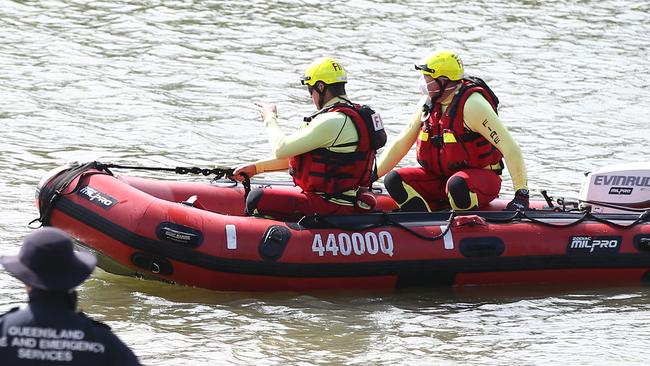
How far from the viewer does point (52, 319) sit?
2988 millimetres

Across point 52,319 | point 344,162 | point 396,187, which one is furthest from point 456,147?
point 52,319

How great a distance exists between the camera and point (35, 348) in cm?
299

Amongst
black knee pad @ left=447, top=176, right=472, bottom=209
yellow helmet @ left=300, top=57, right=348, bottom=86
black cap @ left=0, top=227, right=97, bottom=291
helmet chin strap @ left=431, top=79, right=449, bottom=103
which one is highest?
yellow helmet @ left=300, top=57, right=348, bottom=86

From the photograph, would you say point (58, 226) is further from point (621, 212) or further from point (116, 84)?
point (116, 84)

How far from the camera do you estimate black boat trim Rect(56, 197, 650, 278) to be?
6.09 metres

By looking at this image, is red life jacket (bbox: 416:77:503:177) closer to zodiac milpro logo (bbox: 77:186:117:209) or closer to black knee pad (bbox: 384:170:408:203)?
black knee pad (bbox: 384:170:408:203)

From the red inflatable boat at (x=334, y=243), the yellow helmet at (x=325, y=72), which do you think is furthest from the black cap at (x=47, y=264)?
the yellow helmet at (x=325, y=72)

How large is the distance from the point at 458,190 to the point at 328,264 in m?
0.84

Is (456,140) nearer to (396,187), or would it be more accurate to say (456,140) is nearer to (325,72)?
(396,187)

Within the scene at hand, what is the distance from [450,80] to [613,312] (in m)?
1.48

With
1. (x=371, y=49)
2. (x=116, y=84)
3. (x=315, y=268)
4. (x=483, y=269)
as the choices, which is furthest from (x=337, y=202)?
(x=371, y=49)

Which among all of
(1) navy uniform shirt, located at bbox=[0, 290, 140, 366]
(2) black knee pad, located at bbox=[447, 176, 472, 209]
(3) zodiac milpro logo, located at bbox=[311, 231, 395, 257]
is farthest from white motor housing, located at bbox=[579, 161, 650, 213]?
(1) navy uniform shirt, located at bbox=[0, 290, 140, 366]

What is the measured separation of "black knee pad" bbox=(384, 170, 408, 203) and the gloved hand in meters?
0.58

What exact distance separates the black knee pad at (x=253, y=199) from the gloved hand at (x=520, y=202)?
1346 millimetres
